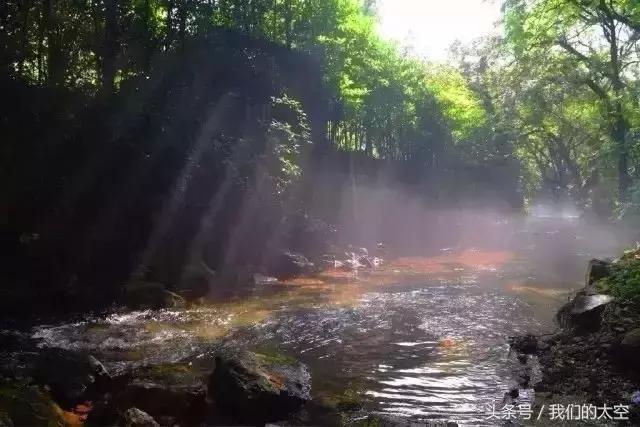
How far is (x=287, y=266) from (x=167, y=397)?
16.8 meters

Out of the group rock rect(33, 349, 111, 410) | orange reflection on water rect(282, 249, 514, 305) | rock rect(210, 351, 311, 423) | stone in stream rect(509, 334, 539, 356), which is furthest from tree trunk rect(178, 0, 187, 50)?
stone in stream rect(509, 334, 539, 356)

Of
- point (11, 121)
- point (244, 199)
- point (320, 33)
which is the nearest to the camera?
point (11, 121)

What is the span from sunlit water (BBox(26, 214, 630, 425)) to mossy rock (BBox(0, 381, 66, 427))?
295 cm

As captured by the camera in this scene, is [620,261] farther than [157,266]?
No

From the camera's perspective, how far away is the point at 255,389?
7691 mm

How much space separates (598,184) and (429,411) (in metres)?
55.0

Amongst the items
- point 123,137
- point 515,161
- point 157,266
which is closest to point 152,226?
point 157,266

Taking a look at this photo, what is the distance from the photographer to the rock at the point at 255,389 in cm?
756

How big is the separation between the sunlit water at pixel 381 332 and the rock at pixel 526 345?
37cm

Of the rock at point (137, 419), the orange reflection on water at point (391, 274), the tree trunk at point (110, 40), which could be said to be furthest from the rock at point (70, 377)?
the tree trunk at point (110, 40)

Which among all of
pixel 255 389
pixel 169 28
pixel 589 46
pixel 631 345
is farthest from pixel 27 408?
pixel 589 46

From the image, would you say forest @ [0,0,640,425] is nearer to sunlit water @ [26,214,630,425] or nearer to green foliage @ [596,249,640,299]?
sunlit water @ [26,214,630,425]

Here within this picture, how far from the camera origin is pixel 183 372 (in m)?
8.60

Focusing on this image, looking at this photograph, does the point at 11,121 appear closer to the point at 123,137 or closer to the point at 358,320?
the point at 123,137
